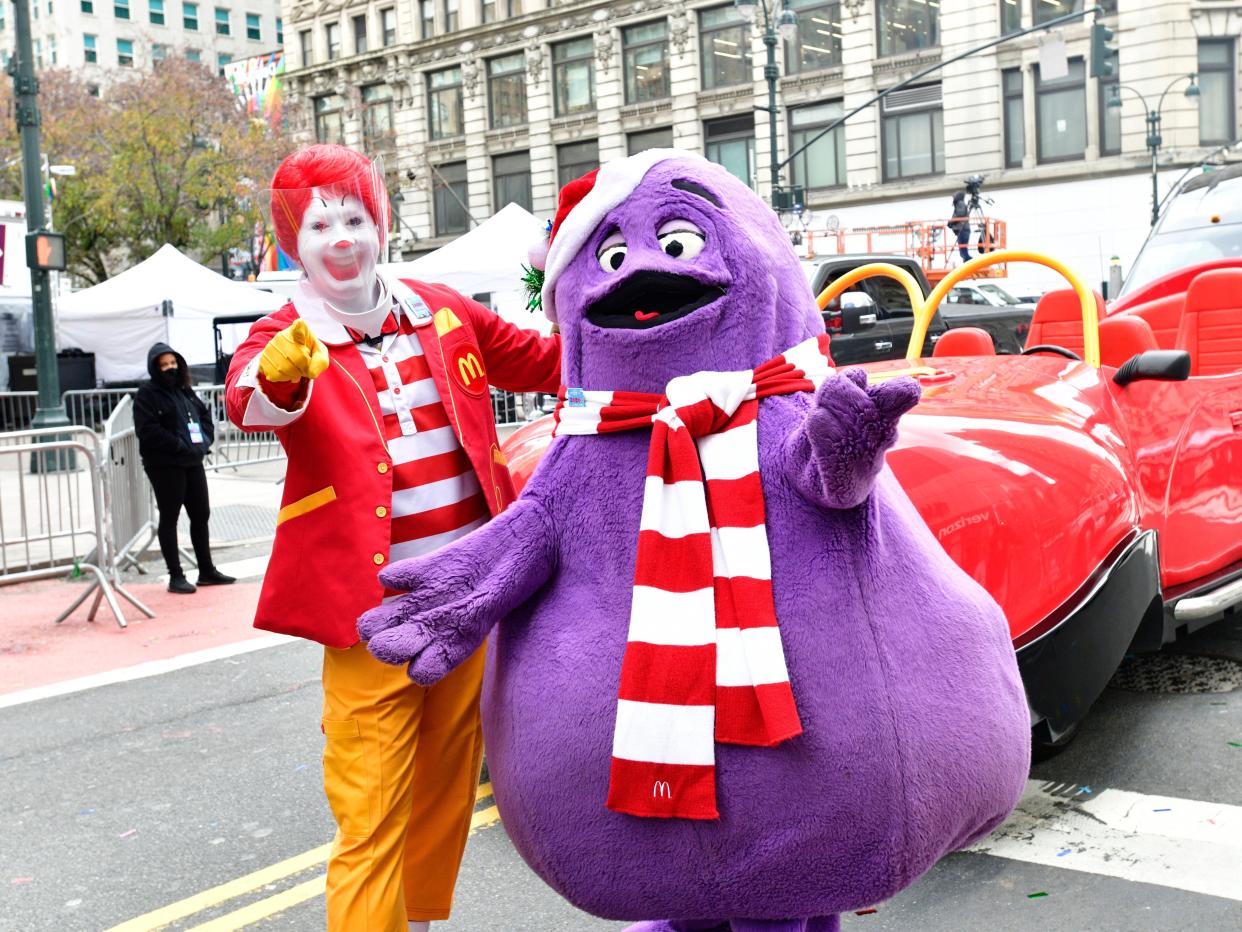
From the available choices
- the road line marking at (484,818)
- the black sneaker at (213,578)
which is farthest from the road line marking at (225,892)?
the black sneaker at (213,578)

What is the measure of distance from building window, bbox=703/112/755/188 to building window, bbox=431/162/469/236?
1129 cm

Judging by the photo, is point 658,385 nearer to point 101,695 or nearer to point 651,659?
point 651,659

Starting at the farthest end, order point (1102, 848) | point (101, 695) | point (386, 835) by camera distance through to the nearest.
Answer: point (101, 695) → point (1102, 848) → point (386, 835)

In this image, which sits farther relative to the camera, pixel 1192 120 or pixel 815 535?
pixel 1192 120

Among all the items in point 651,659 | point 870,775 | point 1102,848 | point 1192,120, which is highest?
point 1192,120

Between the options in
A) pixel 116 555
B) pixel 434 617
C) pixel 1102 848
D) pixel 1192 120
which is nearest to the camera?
pixel 434 617

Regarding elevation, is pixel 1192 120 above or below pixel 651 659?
above

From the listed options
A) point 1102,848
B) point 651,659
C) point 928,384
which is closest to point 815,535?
point 651,659

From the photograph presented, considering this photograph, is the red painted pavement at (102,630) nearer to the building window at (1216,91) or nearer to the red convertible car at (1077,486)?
the red convertible car at (1077,486)

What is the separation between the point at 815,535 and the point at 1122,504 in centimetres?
241

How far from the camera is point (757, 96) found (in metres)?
40.4

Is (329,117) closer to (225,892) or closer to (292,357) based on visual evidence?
(225,892)

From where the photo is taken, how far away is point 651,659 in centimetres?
208

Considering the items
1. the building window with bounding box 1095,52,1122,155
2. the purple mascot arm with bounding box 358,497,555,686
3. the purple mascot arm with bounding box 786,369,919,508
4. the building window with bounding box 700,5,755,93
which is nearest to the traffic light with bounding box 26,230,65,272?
the purple mascot arm with bounding box 358,497,555,686
